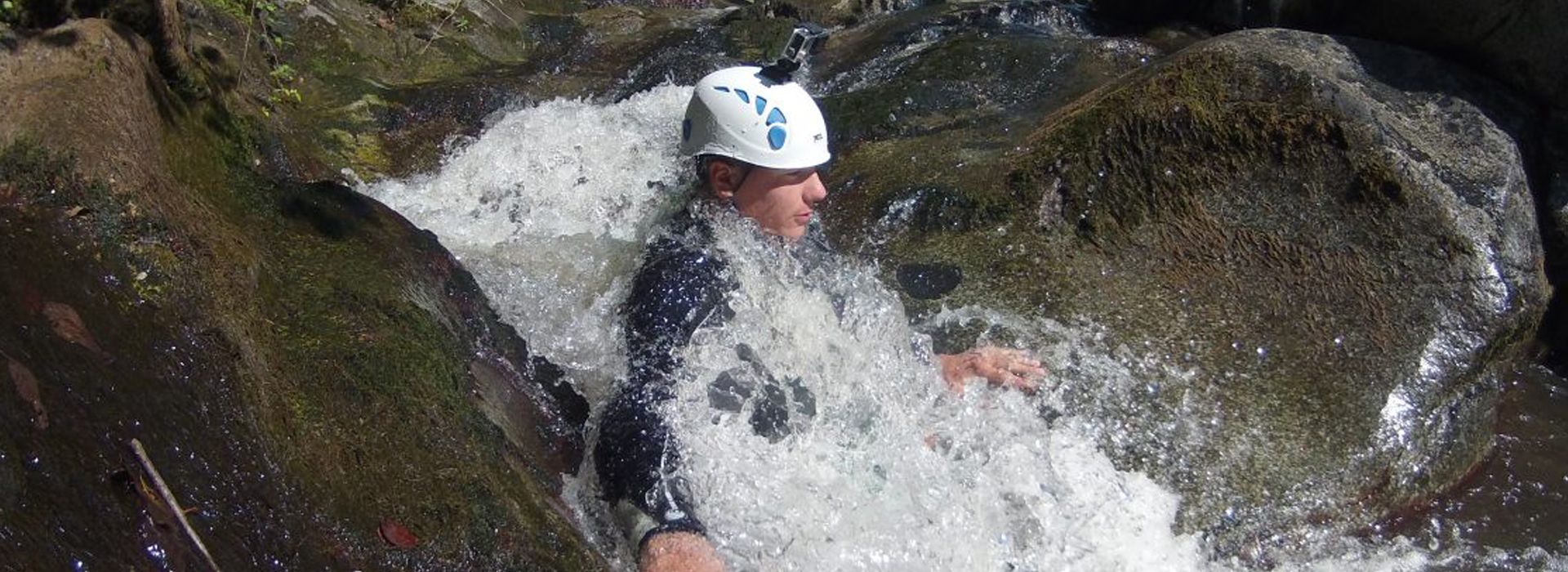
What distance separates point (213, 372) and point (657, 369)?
126 cm

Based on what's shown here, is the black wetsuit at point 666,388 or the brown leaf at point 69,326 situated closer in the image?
the brown leaf at point 69,326

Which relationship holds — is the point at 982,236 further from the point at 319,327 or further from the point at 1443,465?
the point at 319,327

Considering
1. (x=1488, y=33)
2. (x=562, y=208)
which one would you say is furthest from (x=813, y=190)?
(x=1488, y=33)

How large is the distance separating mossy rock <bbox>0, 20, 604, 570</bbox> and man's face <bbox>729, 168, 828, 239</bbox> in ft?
3.40

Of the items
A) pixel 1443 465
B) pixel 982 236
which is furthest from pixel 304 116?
pixel 1443 465

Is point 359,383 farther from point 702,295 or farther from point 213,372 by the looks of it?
point 702,295

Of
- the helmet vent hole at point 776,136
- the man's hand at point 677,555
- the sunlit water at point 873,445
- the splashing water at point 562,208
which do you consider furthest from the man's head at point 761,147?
the man's hand at point 677,555

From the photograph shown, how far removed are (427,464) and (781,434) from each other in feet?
3.80

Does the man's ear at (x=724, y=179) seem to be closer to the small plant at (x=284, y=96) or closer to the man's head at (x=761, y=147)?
the man's head at (x=761, y=147)

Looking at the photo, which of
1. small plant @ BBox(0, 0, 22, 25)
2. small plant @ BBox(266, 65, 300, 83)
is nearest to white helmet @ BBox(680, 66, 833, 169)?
small plant @ BBox(0, 0, 22, 25)

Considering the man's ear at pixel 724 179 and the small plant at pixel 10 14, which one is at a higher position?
the small plant at pixel 10 14

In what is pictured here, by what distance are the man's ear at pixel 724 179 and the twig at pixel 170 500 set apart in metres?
2.09

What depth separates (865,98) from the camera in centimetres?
689

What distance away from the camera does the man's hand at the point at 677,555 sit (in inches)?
122
